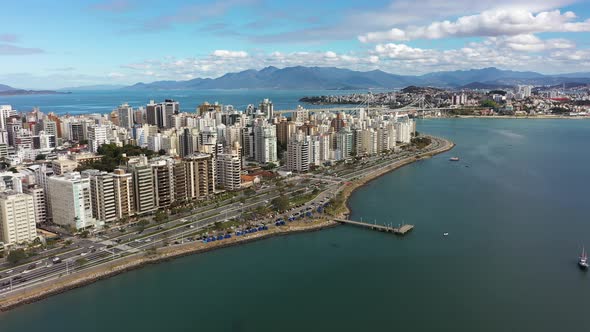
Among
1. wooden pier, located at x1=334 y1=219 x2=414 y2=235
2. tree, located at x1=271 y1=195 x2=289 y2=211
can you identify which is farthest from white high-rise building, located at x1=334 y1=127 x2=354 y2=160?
wooden pier, located at x1=334 y1=219 x2=414 y2=235

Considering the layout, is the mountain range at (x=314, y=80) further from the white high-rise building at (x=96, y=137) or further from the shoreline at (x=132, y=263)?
the shoreline at (x=132, y=263)

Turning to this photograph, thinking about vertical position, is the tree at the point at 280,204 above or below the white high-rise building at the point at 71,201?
below

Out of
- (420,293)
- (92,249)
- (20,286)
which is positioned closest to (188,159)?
Answer: (92,249)

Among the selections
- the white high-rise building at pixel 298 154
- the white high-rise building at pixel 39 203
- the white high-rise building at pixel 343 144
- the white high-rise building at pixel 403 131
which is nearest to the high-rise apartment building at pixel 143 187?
the white high-rise building at pixel 39 203

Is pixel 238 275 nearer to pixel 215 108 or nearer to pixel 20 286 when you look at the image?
pixel 20 286

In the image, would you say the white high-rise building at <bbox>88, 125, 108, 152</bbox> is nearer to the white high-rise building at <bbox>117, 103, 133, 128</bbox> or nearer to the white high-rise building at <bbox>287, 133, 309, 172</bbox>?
the white high-rise building at <bbox>117, 103, 133, 128</bbox>
